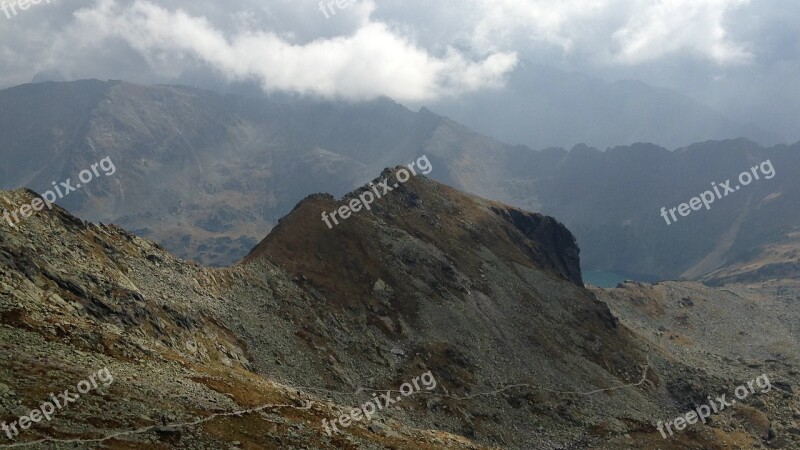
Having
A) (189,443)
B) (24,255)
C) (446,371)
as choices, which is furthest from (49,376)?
(446,371)

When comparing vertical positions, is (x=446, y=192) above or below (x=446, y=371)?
above

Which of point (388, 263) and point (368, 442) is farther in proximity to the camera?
point (388, 263)

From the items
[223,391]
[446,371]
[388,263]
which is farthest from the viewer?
[388,263]

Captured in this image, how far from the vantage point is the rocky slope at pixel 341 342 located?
40.5m

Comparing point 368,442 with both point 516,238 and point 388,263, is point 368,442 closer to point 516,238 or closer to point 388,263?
point 388,263

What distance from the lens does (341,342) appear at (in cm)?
8419

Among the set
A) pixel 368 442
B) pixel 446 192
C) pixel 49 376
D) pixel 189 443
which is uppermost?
pixel 446 192

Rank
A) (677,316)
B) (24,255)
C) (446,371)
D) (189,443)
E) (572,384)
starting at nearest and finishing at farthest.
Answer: (189,443) → (24,255) → (446,371) → (572,384) → (677,316)

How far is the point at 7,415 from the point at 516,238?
11794 cm

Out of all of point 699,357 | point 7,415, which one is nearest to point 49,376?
point 7,415

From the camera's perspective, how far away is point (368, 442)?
4766cm

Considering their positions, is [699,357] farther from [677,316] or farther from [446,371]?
[446,371]

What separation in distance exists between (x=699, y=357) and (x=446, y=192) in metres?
72.2

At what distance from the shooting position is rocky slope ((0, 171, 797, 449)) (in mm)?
40469
